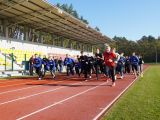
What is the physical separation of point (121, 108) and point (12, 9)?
23212mm

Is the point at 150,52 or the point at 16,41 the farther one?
the point at 150,52

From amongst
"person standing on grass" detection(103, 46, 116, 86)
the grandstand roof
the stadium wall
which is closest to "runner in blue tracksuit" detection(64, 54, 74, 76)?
the grandstand roof

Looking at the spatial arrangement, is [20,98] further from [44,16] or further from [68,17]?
[68,17]

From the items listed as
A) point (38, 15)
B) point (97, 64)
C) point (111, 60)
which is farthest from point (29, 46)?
point (111, 60)

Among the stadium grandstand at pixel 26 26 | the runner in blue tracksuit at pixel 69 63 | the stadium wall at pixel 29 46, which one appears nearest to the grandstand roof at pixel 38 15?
the stadium grandstand at pixel 26 26

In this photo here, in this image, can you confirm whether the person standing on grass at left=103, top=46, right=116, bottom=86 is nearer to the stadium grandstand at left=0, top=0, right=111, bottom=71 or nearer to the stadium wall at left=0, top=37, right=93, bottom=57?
the stadium grandstand at left=0, top=0, right=111, bottom=71

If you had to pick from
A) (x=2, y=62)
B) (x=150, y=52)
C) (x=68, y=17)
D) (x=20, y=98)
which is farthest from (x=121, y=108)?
(x=150, y=52)

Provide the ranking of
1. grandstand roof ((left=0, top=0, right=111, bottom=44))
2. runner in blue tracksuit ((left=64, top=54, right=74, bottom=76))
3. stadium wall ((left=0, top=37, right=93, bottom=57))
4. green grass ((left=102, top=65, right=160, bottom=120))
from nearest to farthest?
green grass ((left=102, top=65, right=160, bottom=120)), runner in blue tracksuit ((left=64, top=54, right=74, bottom=76)), grandstand roof ((left=0, top=0, right=111, bottom=44)), stadium wall ((left=0, top=37, right=93, bottom=57))

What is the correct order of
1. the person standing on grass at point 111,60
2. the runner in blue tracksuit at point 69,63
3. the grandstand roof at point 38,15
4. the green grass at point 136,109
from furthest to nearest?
→ the grandstand roof at point 38,15 < the runner in blue tracksuit at point 69,63 < the person standing on grass at point 111,60 < the green grass at point 136,109

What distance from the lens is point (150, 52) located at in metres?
117

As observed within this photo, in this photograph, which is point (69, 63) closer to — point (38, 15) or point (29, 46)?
point (38, 15)

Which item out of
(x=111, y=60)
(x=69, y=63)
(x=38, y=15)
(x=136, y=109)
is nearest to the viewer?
(x=136, y=109)

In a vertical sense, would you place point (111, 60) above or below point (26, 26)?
below

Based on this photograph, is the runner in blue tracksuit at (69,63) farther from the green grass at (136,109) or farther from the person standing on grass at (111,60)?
the green grass at (136,109)
